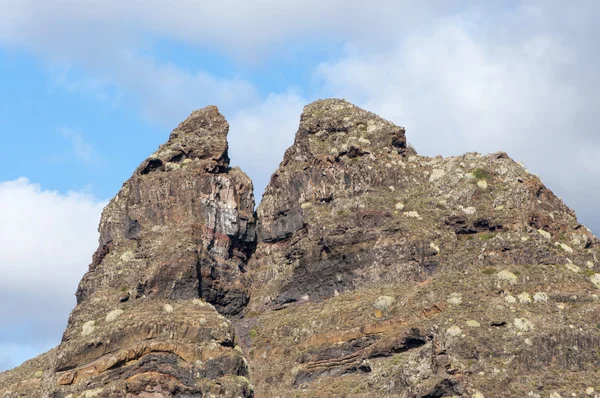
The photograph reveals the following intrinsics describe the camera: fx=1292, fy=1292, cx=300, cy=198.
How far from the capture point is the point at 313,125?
601 feet

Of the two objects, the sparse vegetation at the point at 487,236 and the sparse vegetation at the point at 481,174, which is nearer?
the sparse vegetation at the point at 487,236

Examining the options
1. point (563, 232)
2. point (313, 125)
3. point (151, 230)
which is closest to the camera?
point (563, 232)

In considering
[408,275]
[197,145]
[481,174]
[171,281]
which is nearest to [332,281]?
[408,275]

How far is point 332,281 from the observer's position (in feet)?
541

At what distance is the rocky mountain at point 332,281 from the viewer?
142 metres

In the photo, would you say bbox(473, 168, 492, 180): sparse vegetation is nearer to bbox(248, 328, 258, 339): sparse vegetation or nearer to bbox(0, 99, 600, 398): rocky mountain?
bbox(0, 99, 600, 398): rocky mountain

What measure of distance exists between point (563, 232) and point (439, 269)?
53.5ft

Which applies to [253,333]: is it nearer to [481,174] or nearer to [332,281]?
[332,281]

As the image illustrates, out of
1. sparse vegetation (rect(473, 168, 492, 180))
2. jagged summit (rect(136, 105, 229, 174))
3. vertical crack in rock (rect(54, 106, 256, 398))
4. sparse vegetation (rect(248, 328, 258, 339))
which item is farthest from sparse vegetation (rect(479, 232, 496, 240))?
jagged summit (rect(136, 105, 229, 174))

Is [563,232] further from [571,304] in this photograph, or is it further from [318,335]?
[318,335]

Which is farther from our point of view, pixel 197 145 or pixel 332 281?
pixel 197 145

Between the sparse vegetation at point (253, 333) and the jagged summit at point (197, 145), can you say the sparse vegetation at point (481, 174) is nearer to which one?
the sparse vegetation at point (253, 333)

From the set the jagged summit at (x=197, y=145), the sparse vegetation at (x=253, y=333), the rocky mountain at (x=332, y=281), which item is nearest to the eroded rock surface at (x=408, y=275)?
the rocky mountain at (x=332, y=281)

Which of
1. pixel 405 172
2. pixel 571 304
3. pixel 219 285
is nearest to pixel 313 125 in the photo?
pixel 405 172
